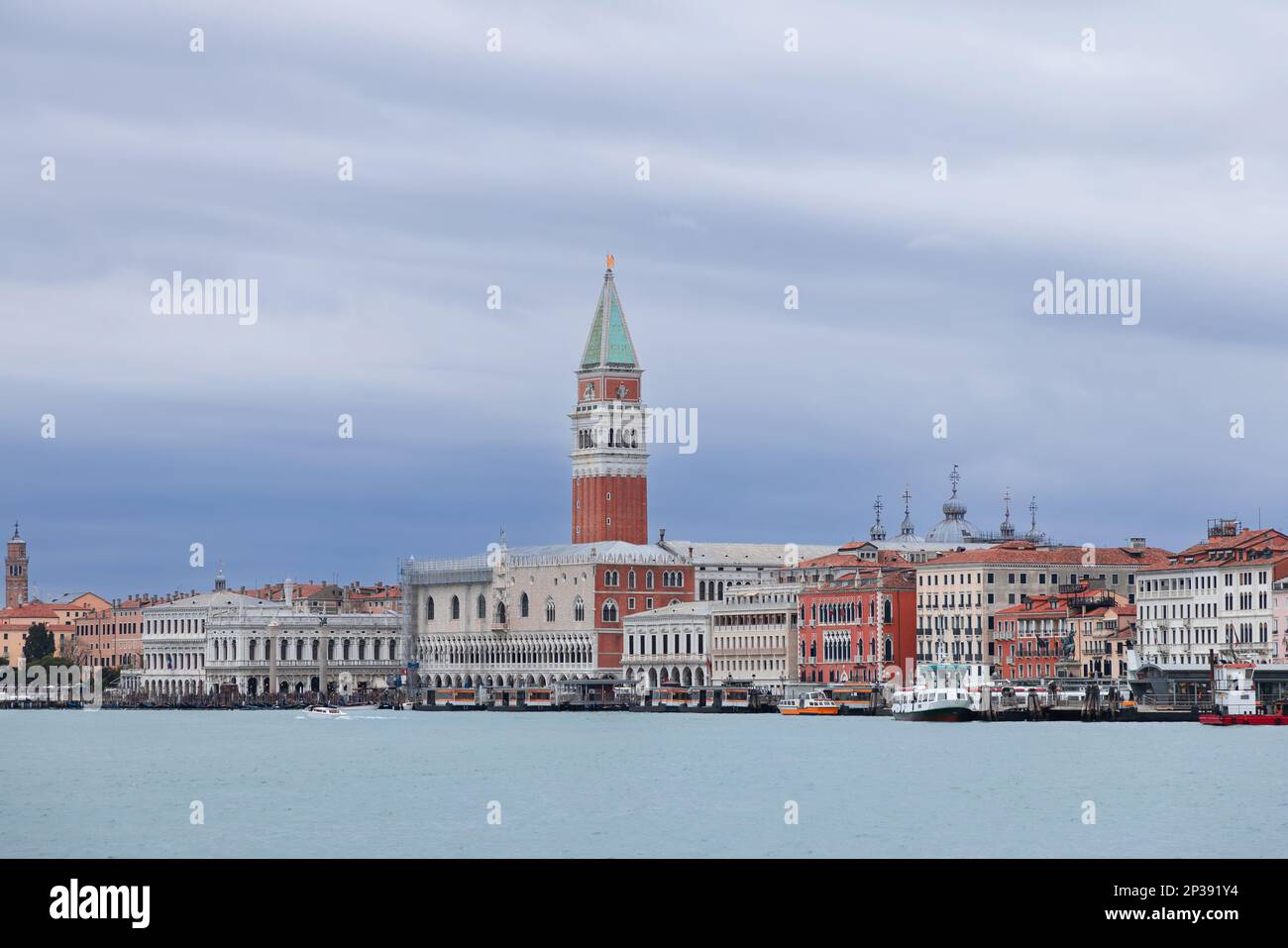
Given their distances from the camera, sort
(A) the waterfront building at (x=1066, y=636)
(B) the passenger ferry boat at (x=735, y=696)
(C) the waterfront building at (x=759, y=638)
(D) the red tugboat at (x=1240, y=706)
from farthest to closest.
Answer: (C) the waterfront building at (x=759, y=638) → (B) the passenger ferry boat at (x=735, y=696) → (A) the waterfront building at (x=1066, y=636) → (D) the red tugboat at (x=1240, y=706)

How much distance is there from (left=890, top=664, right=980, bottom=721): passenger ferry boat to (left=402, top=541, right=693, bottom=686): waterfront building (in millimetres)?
29654

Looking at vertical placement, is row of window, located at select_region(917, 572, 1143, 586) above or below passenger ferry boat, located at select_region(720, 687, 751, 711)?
above

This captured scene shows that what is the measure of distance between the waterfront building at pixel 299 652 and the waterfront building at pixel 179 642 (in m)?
2.10

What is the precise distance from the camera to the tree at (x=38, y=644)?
6329 inches

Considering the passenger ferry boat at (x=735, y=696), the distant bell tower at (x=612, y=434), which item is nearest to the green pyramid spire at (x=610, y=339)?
the distant bell tower at (x=612, y=434)

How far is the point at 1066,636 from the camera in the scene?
Result: 97750mm

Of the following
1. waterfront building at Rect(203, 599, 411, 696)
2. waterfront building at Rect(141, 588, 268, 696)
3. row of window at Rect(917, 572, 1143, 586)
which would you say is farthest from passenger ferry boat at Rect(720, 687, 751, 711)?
waterfront building at Rect(141, 588, 268, 696)

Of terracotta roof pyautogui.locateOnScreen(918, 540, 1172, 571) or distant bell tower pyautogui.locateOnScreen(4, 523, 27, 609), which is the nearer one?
terracotta roof pyautogui.locateOnScreen(918, 540, 1172, 571)

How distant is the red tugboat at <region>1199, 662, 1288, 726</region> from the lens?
265 ft

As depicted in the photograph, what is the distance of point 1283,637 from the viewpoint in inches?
3465

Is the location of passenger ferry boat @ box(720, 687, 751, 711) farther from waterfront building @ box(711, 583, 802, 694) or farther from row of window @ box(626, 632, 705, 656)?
row of window @ box(626, 632, 705, 656)

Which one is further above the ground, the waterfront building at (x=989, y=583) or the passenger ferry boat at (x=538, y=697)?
the waterfront building at (x=989, y=583)

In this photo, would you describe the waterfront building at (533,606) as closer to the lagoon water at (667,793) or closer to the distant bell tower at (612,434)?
the distant bell tower at (612,434)
